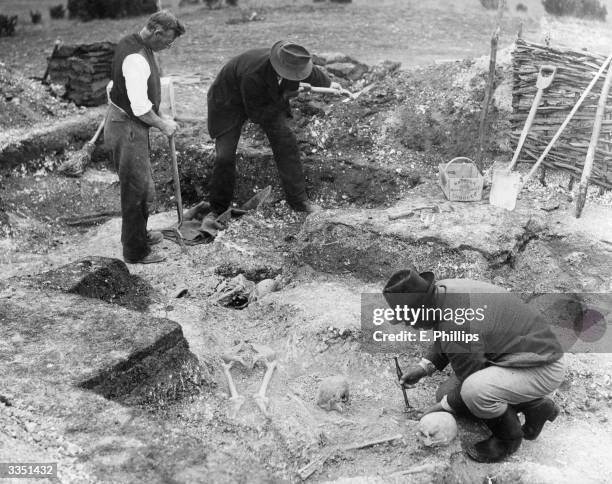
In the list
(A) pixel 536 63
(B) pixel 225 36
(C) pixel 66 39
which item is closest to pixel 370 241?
(A) pixel 536 63

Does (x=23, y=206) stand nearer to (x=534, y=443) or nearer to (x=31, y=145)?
(x=31, y=145)

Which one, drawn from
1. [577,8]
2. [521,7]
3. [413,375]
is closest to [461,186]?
[413,375]

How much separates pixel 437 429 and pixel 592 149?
3.39 meters

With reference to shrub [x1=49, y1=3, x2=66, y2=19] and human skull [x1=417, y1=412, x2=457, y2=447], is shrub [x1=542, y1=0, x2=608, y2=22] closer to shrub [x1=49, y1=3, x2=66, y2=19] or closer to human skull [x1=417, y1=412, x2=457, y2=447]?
human skull [x1=417, y1=412, x2=457, y2=447]

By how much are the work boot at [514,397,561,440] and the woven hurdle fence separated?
3.28 metres

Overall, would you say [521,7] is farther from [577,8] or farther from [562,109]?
[562,109]

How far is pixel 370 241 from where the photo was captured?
547cm

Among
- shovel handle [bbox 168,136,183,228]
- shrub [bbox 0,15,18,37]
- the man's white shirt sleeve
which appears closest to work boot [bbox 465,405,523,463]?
the man's white shirt sleeve

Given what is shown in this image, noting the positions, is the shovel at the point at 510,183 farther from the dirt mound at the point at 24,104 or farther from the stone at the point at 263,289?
the dirt mound at the point at 24,104

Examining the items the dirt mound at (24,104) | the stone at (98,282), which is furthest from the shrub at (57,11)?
the stone at (98,282)

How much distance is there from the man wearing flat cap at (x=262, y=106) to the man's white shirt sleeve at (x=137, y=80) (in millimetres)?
1044

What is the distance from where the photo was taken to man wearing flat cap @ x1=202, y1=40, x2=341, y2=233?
18.7 feet

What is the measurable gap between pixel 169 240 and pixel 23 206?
188cm

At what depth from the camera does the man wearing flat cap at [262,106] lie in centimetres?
569
